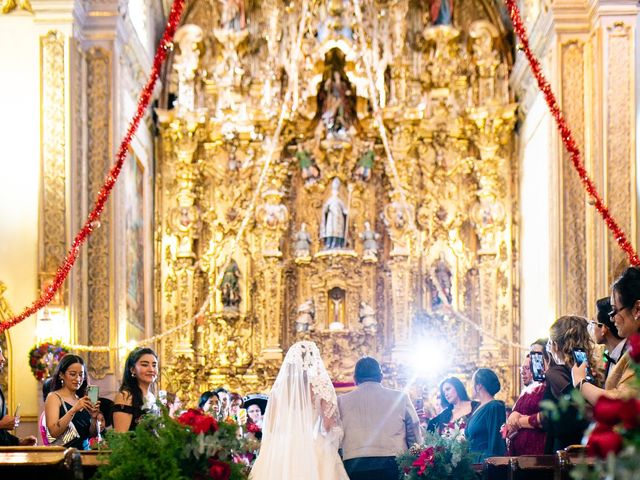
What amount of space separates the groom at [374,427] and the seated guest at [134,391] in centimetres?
173

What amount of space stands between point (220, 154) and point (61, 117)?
17.1ft

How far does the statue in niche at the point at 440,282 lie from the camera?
67.0 ft

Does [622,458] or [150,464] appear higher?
[622,458]

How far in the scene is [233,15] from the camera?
2077 centimetres

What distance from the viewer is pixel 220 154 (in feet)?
68.6

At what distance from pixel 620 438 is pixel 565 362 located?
3.81m

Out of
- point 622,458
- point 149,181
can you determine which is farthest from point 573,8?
point 622,458

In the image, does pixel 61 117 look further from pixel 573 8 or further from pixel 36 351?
pixel 573 8

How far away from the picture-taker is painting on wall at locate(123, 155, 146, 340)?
1842 centimetres

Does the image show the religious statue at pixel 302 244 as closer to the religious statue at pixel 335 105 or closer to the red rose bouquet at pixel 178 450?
the religious statue at pixel 335 105

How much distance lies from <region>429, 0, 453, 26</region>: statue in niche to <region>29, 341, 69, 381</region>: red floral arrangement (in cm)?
900

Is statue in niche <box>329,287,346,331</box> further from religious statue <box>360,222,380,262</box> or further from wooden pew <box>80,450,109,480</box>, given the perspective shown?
wooden pew <box>80,450,109,480</box>

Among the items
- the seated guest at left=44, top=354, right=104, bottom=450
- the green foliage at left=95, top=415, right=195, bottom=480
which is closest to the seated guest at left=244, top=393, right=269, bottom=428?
the seated guest at left=44, top=354, right=104, bottom=450

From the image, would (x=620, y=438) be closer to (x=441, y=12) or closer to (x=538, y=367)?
(x=538, y=367)
